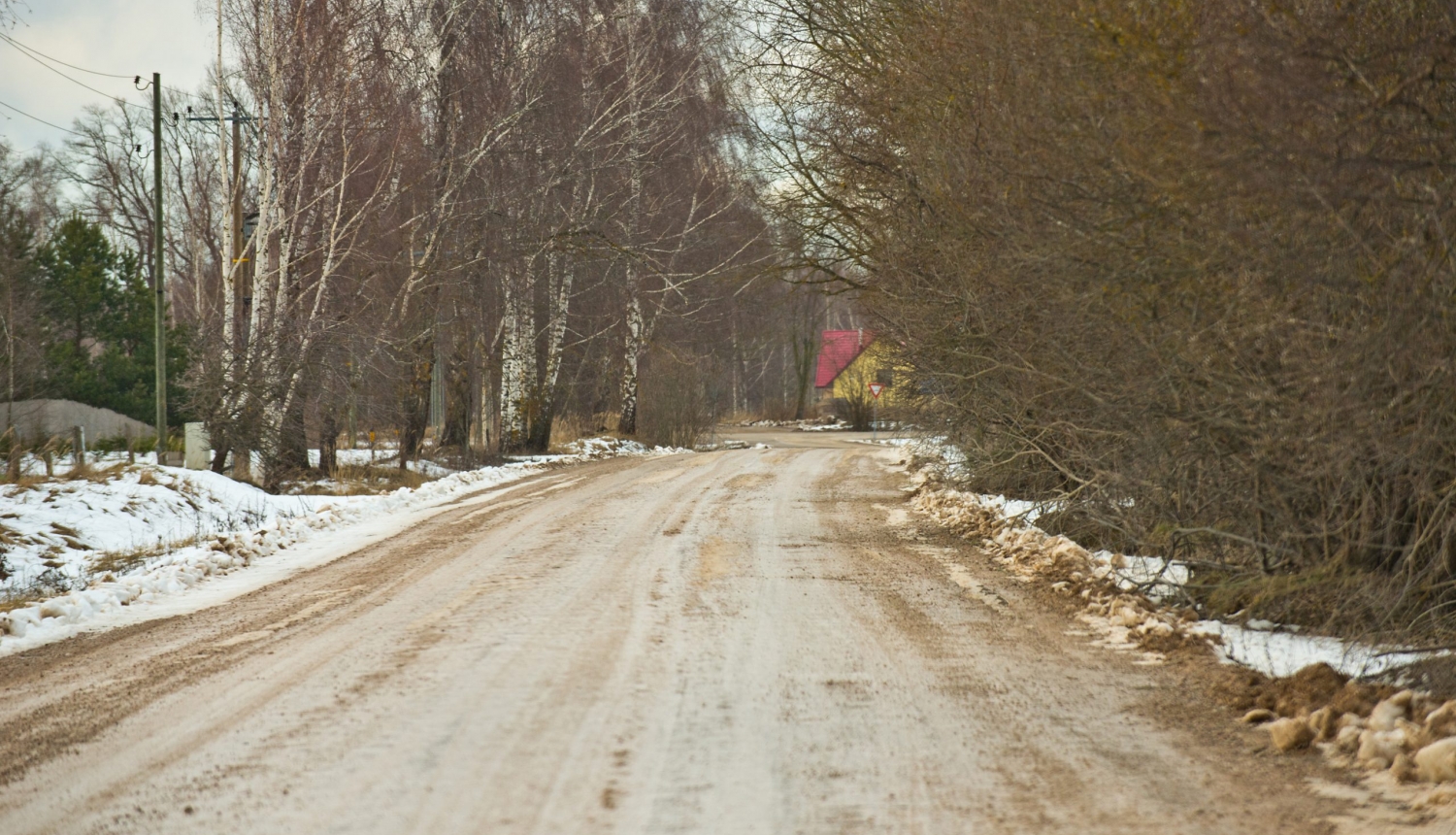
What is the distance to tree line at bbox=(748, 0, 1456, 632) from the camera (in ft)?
16.8

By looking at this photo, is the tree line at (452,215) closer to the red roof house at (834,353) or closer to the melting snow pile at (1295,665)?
the melting snow pile at (1295,665)

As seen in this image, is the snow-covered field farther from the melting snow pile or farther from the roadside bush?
the roadside bush

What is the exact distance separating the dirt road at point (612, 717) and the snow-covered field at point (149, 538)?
2.27 feet

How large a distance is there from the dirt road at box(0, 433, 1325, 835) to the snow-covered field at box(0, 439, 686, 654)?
2.27 ft

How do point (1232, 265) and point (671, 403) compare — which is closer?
point (1232, 265)

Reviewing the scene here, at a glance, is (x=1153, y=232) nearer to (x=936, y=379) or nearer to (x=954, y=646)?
(x=954, y=646)

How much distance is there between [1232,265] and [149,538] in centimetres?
1130

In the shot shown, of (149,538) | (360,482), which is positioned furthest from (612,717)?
(360,482)

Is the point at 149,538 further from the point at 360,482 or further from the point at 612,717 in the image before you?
the point at 612,717

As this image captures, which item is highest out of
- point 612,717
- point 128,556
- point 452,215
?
point 452,215

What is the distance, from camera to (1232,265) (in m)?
6.06

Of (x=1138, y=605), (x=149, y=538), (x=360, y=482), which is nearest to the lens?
(x=1138, y=605)

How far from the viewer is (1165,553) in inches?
307

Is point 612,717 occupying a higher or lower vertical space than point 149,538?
lower
